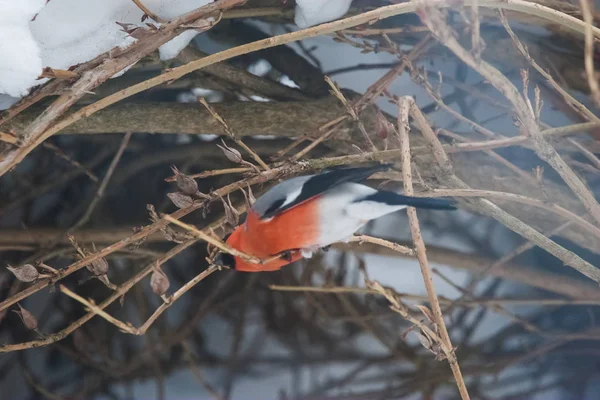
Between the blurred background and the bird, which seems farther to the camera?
the blurred background

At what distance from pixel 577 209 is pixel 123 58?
0.51m

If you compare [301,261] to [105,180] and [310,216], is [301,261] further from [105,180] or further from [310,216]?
[310,216]

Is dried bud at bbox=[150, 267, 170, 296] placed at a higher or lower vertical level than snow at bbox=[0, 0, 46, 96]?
lower

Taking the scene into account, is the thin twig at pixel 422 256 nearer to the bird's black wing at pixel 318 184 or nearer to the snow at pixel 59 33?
the bird's black wing at pixel 318 184

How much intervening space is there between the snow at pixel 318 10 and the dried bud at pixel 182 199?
0.22 m

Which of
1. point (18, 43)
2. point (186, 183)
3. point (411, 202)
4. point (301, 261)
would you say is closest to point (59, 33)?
point (18, 43)

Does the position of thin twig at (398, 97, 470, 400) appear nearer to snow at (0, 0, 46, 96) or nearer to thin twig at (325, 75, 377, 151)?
thin twig at (325, 75, 377, 151)

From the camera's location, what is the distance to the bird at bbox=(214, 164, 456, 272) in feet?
1.08

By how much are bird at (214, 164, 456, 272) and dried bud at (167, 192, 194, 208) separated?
5cm

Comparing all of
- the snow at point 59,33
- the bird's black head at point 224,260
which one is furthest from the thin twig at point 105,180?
the bird's black head at point 224,260

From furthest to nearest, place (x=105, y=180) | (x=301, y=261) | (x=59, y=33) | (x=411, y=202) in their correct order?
(x=301, y=261)
(x=105, y=180)
(x=59, y=33)
(x=411, y=202)

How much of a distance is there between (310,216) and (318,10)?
→ 252mm

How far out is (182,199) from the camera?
1.25 ft

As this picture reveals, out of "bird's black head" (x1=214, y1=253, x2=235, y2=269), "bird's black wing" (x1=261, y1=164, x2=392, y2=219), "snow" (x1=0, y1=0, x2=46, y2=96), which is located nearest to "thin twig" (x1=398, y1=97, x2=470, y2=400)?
"bird's black wing" (x1=261, y1=164, x2=392, y2=219)
